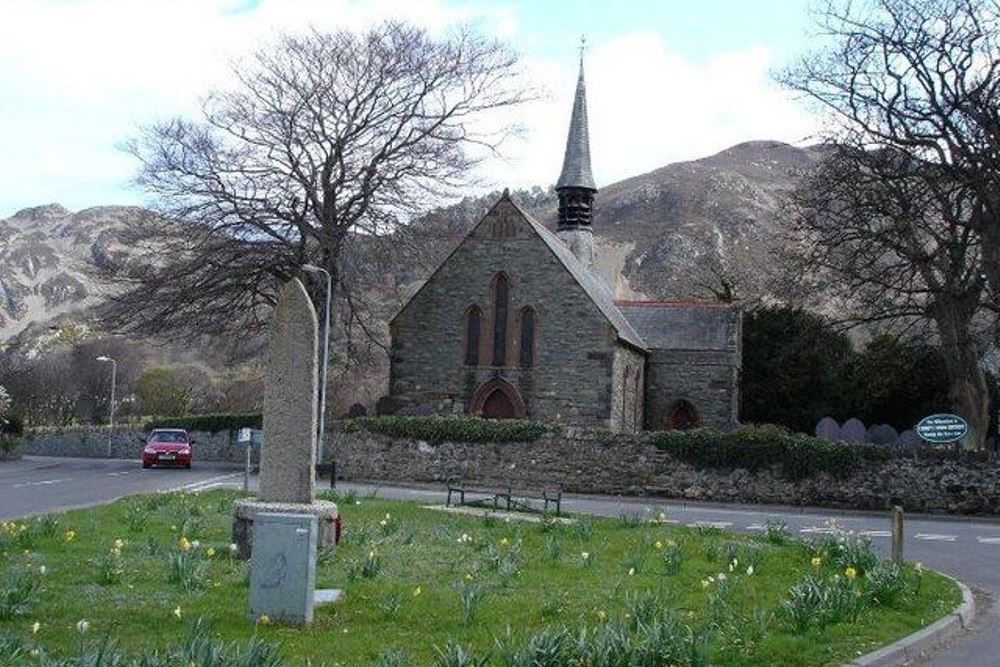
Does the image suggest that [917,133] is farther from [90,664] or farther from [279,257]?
[90,664]

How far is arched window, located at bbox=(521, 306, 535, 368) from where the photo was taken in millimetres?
41250

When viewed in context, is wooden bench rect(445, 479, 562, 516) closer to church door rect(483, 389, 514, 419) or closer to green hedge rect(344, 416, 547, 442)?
green hedge rect(344, 416, 547, 442)

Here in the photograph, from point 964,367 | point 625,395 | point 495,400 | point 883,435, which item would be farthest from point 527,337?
point 883,435

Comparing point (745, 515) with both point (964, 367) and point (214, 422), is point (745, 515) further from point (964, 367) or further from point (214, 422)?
point (214, 422)

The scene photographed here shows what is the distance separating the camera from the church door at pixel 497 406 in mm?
41688

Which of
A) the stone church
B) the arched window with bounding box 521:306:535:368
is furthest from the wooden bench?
the arched window with bounding box 521:306:535:368

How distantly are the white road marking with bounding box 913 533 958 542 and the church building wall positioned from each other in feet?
61.7

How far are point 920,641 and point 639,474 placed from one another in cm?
2251

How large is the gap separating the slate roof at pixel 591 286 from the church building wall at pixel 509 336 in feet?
0.91

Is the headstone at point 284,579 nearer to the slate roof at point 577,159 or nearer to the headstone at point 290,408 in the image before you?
the headstone at point 290,408

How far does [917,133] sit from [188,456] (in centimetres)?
2627

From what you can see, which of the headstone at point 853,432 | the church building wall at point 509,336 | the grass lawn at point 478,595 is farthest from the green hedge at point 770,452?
the grass lawn at point 478,595

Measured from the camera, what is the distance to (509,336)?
41625 mm

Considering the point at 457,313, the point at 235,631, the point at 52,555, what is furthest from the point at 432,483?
the point at 235,631
